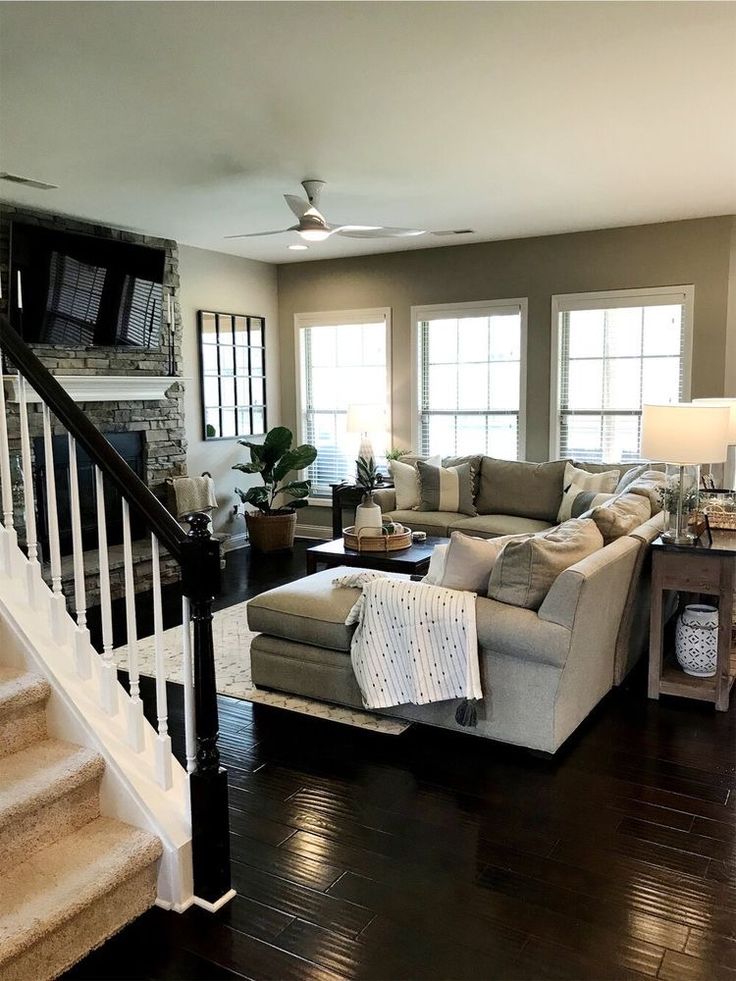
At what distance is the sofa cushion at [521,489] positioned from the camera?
6324 mm

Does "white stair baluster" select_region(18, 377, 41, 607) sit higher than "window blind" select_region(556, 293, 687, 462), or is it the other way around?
"window blind" select_region(556, 293, 687, 462)

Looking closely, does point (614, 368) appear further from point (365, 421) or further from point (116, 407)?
point (116, 407)

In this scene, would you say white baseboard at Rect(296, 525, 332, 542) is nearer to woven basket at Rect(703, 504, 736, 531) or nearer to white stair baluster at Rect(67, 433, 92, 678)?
woven basket at Rect(703, 504, 736, 531)

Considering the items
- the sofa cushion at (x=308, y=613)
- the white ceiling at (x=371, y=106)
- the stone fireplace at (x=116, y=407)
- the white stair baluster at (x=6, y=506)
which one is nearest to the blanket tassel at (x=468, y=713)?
the sofa cushion at (x=308, y=613)

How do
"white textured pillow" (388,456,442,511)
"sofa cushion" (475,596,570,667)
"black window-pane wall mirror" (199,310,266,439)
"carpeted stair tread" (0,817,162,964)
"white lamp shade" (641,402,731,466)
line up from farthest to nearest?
1. "black window-pane wall mirror" (199,310,266,439)
2. "white textured pillow" (388,456,442,511)
3. "white lamp shade" (641,402,731,466)
4. "sofa cushion" (475,596,570,667)
5. "carpeted stair tread" (0,817,162,964)

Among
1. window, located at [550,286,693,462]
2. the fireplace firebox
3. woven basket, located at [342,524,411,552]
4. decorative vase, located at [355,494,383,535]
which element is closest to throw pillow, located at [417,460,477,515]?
window, located at [550,286,693,462]

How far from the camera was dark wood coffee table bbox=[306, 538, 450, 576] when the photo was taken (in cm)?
495

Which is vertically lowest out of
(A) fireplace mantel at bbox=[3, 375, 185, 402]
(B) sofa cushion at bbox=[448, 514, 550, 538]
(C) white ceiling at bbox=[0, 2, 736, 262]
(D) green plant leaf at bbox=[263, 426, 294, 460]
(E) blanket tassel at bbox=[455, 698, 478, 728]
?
(E) blanket tassel at bbox=[455, 698, 478, 728]

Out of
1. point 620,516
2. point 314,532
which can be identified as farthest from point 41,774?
point 314,532

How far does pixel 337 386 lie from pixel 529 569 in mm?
5026

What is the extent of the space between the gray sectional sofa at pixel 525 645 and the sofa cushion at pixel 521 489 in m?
1.92

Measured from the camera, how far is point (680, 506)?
3.84 meters

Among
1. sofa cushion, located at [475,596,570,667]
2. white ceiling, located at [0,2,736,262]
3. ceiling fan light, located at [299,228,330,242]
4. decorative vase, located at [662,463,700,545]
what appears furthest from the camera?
ceiling fan light, located at [299,228,330,242]

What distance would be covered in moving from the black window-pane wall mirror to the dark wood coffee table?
8.18 ft
